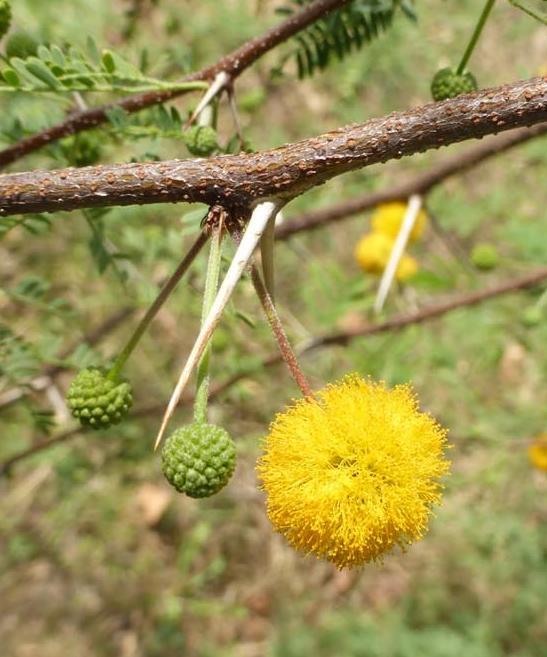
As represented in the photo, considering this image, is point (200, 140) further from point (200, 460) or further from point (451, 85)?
point (200, 460)

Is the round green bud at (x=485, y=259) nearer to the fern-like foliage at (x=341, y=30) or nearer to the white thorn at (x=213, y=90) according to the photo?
the fern-like foliage at (x=341, y=30)

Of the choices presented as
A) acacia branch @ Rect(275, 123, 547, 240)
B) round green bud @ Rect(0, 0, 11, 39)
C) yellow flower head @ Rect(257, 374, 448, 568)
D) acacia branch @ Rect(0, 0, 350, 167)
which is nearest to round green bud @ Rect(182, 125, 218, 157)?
acacia branch @ Rect(0, 0, 350, 167)

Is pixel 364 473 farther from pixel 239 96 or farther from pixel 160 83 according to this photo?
pixel 239 96

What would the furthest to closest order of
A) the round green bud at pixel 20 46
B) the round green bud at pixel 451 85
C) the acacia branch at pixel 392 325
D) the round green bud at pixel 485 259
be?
1. the round green bud at pixel 485 259
2. the acacia branch at pixel 392 325
3. the round green bud at pixel 20 46
4. the round green bud at pixel 451 85

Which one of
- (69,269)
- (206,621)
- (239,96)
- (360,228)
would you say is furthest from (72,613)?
(239,96)

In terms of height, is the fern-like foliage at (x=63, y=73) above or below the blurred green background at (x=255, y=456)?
above

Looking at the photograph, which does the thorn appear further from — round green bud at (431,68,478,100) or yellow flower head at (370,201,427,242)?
yellow flower head at (370,201,427,242)

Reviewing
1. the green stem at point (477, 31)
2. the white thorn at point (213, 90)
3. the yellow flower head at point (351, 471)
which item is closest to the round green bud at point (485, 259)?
the green stem at point (477, 31)
